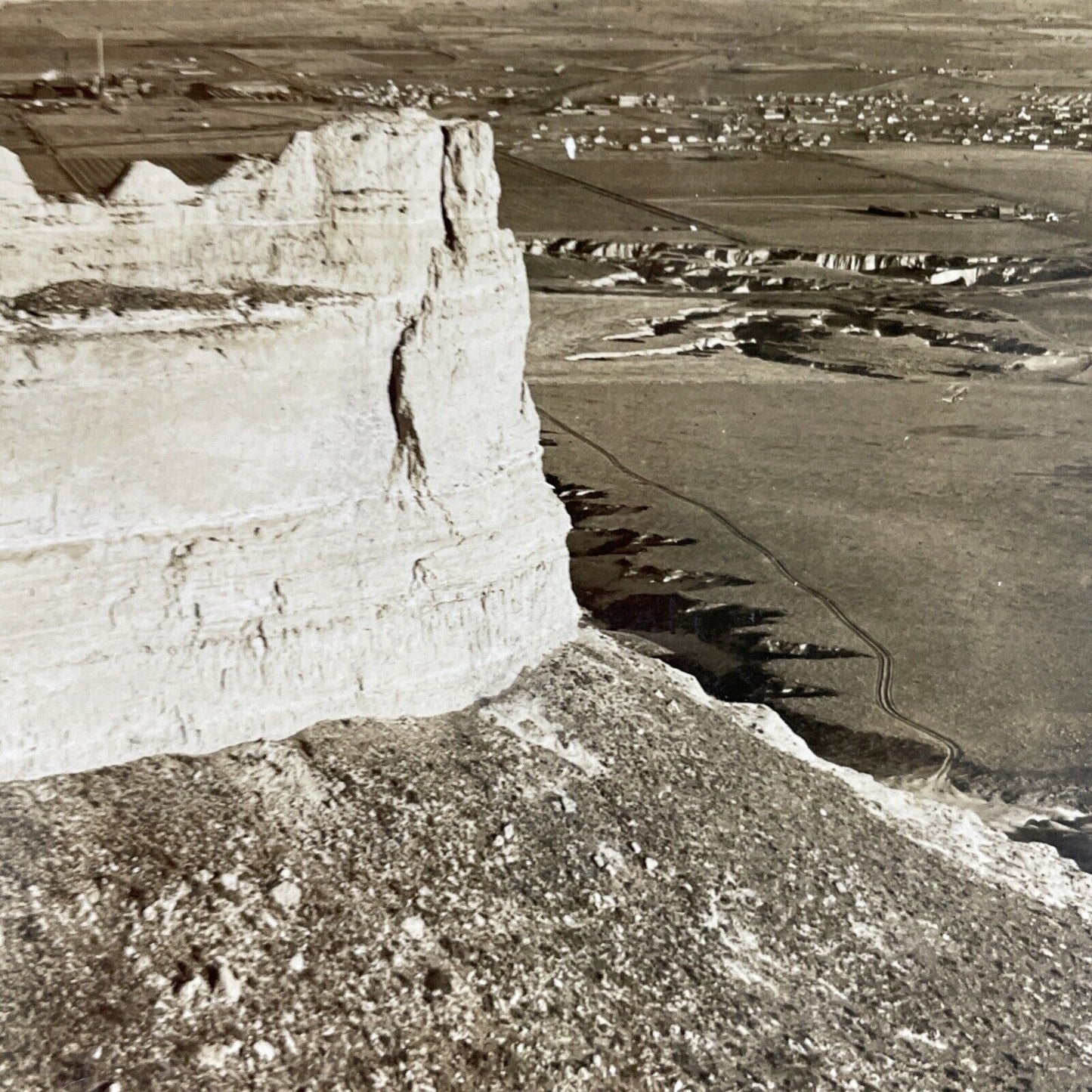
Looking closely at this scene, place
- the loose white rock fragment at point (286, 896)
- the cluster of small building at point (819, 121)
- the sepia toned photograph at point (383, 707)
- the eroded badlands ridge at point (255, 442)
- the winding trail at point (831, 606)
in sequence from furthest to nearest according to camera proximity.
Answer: the cluster of small building at point (819, 121)
the winding trail at point (831, 606)
the eroded badlands ridge at point (255, 442)
the loose white rock fragment at point (286, 896)
the sepia toned photograph at point (383, 707)

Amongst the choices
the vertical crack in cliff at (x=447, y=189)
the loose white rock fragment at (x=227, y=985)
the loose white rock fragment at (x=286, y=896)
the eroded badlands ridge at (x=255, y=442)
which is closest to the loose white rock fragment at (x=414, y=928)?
the loose white rock fragment at (x=286, y=896)

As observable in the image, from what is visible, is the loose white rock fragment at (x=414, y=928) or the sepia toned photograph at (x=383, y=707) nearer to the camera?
the sepia toned photograph at (x=383, y=707)

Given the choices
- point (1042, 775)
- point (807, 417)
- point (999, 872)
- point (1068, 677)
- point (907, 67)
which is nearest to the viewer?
point (999, 872)

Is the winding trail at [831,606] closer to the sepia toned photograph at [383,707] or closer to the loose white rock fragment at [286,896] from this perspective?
the sepia toned photograph at [383,707]

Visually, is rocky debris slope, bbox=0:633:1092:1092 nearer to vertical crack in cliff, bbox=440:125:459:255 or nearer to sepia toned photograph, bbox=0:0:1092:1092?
sepia toned photograph, bbox=0:0:1092:1092

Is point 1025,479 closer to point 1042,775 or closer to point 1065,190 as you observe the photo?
point 1065,190

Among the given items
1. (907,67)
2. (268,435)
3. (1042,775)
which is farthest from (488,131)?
(907,67)

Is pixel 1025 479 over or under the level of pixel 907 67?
under
